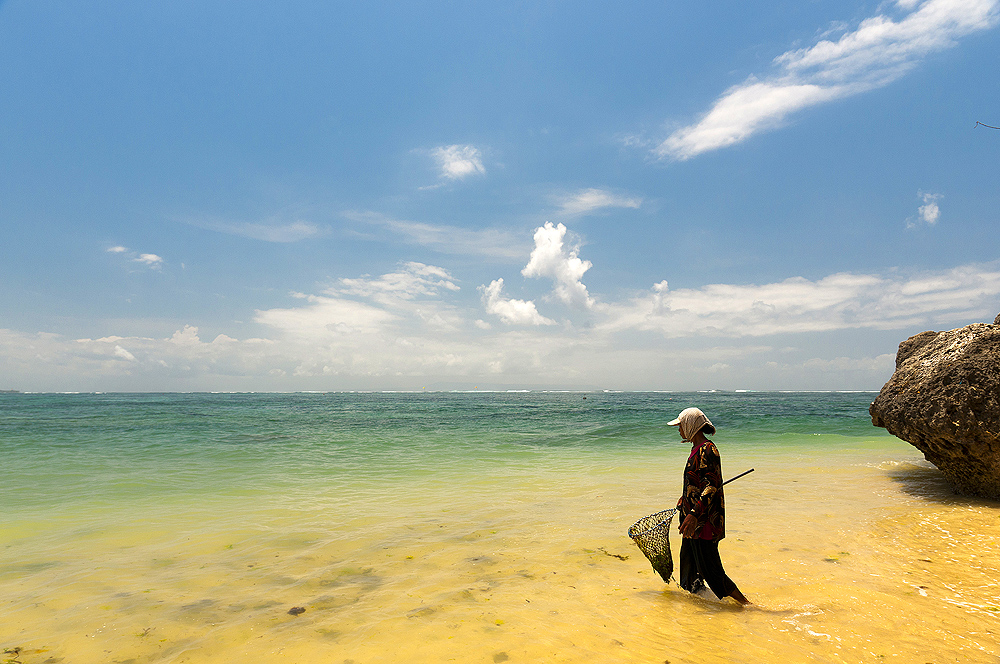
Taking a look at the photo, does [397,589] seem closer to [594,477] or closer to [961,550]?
[961,550]

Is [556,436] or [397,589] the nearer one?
[397,589]

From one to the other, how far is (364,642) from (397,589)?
1.27m

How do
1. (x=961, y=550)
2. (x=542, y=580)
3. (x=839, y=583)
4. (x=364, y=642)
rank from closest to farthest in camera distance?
(x=364, y=642), (x=839, y=583), (x=542, y=580), (x=961, y=550)

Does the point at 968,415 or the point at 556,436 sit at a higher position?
the point at 968,415

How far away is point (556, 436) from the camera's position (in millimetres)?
24688

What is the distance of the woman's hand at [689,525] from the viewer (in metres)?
4.88

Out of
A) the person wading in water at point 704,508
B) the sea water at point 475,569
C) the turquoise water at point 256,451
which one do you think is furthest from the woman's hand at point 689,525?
the turquoise water at point 256,451

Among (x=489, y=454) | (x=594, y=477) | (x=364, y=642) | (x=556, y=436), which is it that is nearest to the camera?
(x=364, y=642)

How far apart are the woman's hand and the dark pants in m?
0.17

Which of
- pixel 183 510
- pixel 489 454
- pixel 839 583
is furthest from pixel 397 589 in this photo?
pixel 489 454

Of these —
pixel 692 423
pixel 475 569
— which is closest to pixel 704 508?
pixel 692 423

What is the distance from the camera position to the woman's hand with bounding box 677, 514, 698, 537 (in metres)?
4.88

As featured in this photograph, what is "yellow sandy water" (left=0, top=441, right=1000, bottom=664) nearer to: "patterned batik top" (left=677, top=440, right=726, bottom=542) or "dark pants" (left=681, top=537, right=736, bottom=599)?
"dark pants" (left=681, top=537, right=736, bottom=599)

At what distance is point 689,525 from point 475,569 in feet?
9.37
